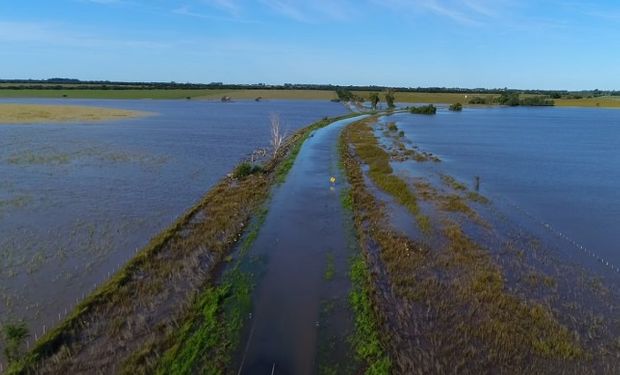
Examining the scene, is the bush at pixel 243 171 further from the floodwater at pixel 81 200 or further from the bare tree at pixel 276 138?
the bare tree at pixel 276 138

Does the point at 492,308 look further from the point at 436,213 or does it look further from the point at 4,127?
the point at 4,127

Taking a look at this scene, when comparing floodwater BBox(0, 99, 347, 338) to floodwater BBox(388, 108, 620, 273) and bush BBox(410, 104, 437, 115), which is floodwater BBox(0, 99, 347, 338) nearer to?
floodwater BBox(388, 108, 620, 273)

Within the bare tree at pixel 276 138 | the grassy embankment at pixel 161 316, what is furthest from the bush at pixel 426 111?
the grassy embankment at pixel 161 316

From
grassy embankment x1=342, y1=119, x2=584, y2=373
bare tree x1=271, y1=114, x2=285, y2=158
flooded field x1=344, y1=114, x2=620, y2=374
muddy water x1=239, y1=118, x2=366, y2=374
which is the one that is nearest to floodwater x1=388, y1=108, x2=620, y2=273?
flooded field x1=344, y1=114, x2=620, y2=374

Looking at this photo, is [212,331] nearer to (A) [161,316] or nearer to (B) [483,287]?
(A) [161,316]

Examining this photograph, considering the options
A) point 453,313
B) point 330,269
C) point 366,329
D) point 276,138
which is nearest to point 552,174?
point 276,138
